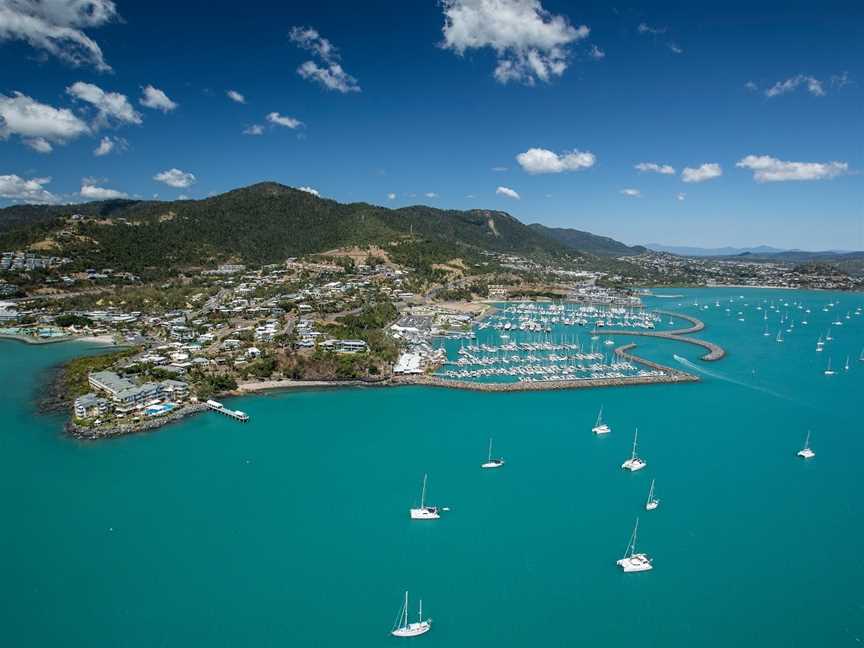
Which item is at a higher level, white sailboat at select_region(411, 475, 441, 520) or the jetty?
the jetty

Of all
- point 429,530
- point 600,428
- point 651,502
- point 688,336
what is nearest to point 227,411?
point 429,530

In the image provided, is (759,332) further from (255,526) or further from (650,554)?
(255,526)

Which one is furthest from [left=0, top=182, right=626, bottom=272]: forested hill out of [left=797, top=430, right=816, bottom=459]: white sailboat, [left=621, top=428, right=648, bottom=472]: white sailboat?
[left=797, top=430, right=816, bottom=459]: white sailboat

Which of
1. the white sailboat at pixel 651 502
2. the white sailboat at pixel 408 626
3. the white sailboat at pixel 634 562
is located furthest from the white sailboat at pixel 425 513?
the white sailboat at pixel 651 502

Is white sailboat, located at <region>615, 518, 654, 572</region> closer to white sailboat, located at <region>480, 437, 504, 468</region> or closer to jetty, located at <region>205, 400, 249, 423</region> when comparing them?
white sailboat, located at <region>480, 437, 504, 468</region>

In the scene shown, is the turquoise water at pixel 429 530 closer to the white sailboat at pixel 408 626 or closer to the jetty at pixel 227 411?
the white sailboat at pixel 408 626

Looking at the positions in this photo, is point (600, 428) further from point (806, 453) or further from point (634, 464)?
point (806, 453)
